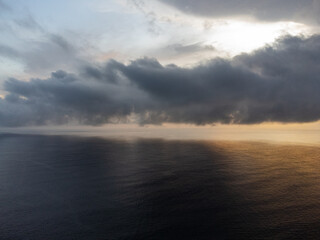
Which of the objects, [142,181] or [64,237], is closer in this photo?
[64,237]

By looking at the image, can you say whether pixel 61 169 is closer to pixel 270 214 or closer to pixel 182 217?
pixel 182 217

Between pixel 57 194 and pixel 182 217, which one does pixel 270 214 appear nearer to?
pixel 182 217

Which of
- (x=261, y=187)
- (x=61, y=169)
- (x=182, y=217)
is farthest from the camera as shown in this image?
(x=61, y=169)

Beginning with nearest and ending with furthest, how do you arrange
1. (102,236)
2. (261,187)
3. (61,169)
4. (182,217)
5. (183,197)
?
(102,236)
(182,217)
(183,197)
(261,187)
(61,169)

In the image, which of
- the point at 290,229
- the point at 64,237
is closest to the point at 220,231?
the point at 290,229

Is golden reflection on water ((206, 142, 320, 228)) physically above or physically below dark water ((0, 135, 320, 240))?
above

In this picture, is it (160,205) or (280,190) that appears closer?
(160,205)

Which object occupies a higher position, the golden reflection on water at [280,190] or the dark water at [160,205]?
the golden reflection on water at [280,190]

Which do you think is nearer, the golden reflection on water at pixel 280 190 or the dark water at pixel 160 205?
the dark water at pixel 160 205

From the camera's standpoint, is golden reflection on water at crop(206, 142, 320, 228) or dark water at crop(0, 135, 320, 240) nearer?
dark water at crop(0, 135, 320, 240)

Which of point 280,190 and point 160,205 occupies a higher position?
point 280,190
